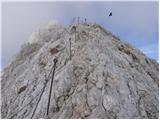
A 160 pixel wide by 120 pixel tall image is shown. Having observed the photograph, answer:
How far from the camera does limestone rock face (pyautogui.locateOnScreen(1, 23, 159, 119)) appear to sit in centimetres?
2973

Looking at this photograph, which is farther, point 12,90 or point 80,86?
point 12,90

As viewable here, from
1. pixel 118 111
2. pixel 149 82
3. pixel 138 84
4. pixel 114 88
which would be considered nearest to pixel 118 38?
pixel 149 82

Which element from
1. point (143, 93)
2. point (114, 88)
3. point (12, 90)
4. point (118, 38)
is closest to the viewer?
point (114, 88)

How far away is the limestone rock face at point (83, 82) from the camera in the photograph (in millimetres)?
29734

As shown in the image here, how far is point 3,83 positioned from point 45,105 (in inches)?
703

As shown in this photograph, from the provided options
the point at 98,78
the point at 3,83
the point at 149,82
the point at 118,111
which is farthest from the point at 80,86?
the point at 3,83

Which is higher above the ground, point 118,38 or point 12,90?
point 118,38

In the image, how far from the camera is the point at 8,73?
165 feet

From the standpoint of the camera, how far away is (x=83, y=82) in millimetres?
32438

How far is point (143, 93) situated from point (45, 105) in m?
9.61

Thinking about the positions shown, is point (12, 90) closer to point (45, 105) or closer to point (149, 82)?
point (45, 105)

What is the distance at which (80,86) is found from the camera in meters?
31.9

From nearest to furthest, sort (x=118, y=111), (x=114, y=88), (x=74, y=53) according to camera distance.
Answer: (x=118, y=111) < (x=114, y=88) < (x=74, y=53)

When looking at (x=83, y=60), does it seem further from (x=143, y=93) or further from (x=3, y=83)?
(x=3, y=83)
